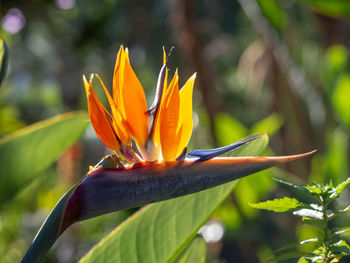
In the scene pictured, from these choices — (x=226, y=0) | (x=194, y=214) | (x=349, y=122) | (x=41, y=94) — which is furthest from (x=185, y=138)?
(x=41, y=94)

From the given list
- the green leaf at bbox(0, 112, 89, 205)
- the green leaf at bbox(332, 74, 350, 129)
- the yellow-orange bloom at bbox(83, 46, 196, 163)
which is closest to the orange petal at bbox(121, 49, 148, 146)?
the yellow-orange bloom at bbox(83, 46, 196, 163)

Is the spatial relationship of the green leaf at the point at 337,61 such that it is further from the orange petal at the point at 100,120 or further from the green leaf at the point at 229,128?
the orange petal at the point at 100,120

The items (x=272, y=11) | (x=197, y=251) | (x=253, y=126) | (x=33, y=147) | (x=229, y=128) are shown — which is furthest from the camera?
(x=253, y=126)

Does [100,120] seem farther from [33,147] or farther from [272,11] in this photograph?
[272,11]

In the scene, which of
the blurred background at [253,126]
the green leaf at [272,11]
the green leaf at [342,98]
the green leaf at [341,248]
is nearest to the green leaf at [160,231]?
the blurred background at [253,126]

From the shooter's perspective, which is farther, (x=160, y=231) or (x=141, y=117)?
(x=160, y=231)

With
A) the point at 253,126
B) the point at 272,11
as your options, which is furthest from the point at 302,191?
the point at 253,126
